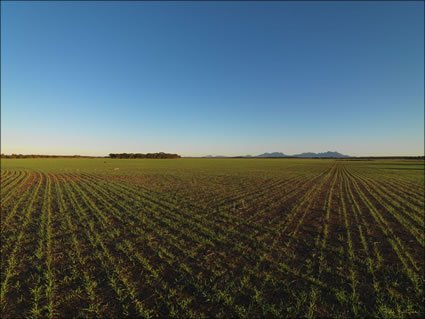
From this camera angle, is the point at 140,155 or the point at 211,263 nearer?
the point at 211,263

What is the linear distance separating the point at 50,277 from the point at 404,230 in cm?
1576

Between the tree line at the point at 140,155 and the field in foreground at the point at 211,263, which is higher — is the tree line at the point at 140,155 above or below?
above

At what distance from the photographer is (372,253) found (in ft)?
25.6

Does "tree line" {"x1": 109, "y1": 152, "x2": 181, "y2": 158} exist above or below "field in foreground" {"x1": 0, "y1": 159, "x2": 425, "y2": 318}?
above

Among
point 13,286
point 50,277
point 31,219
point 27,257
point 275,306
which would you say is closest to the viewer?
point 275,306

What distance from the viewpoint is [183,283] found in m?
5.99

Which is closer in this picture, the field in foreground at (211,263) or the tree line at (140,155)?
the field in foreground at (211,263)

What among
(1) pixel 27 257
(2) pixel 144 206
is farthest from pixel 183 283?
(2) pixel 144 206

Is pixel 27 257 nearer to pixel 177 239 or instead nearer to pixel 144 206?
pixel 177 239

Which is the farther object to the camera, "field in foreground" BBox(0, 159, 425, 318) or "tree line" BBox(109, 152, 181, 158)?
"tree line" BBox(109, 152, 181, 158)

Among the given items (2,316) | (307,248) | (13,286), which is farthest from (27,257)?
(307,248)

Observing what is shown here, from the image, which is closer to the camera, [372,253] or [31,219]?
[372,253]

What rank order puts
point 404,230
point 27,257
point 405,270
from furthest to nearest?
point 404,230, point 27,257, point 405,270

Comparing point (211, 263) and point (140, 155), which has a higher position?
point (140, 155)
